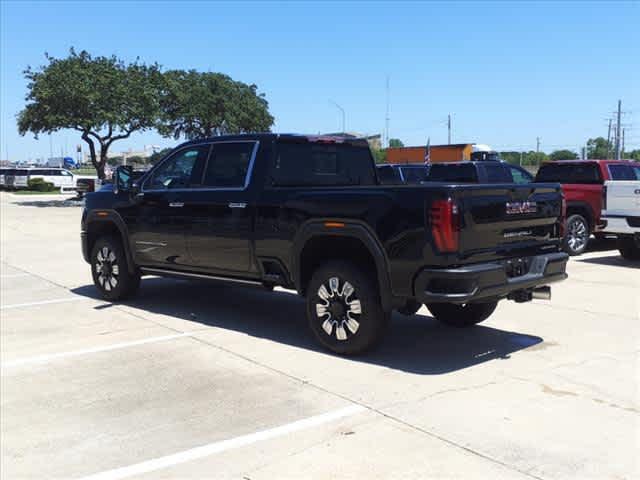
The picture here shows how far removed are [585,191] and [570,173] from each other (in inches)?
28.3

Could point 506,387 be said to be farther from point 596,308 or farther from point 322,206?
point 596,308

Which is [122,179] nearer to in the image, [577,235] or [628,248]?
[628,248]

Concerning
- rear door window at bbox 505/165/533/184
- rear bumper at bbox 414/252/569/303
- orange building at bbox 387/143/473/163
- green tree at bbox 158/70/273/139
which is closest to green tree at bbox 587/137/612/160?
orange building at bbox 387/143/473/163

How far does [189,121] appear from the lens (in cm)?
4622

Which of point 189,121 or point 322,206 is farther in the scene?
point 189,121

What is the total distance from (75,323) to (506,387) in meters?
4.76

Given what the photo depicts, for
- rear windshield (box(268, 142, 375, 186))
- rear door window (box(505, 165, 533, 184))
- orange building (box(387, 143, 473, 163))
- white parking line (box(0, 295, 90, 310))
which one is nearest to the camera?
rear windshield (box(268, 142, 375, 186))

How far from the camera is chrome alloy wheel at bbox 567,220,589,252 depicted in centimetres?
1339

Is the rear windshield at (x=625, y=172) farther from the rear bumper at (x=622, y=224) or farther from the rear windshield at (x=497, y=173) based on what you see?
the rear windshield at (x=497, y=173)

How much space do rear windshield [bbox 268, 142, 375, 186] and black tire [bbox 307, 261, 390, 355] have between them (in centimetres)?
117

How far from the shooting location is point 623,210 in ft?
38.3

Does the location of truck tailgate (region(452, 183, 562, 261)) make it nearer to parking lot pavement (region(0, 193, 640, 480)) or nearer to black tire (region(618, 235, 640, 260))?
parking lot pavement (region(0, 193, 640, 480))

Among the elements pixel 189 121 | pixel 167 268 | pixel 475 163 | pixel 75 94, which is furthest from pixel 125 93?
pixel 167 268

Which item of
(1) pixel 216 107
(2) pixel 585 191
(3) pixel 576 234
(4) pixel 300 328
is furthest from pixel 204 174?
(1) pixel 216 107
